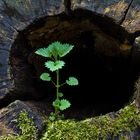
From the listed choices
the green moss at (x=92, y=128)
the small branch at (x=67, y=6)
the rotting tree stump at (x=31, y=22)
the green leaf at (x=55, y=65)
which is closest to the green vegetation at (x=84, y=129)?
the green moss at (x=92, y=128)

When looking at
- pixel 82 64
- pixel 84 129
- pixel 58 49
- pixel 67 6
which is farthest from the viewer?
pixel 82 64

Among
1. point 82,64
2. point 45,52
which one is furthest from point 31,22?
point 82,64

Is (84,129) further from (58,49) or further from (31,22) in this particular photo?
(31,22)

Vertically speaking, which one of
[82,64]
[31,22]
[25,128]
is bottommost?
[82,64]

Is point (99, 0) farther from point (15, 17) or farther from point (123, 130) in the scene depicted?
point (123, 130)

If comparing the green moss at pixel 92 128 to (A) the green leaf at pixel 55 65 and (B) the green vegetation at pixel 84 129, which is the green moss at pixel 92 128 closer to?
(B) the green vegetation at pixel 84 129

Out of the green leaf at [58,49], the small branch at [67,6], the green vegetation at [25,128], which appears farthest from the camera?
the small branch at [67,6]
